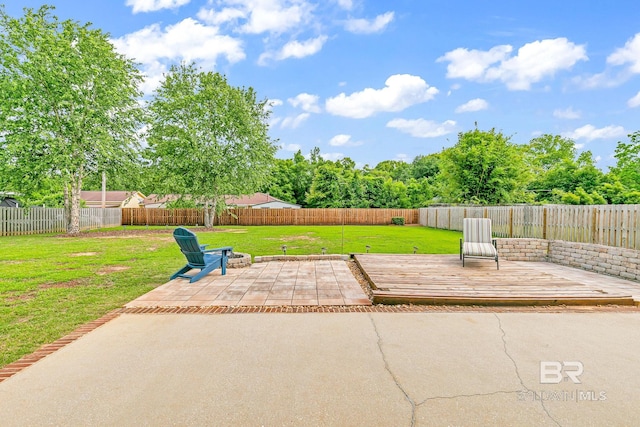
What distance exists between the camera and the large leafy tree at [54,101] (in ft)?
44.4

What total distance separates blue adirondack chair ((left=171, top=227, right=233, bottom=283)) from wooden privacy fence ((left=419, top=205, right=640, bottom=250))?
24.6 ft

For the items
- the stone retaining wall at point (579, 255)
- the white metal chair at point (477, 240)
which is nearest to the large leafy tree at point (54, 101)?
the white metal chair at point (477, 240)

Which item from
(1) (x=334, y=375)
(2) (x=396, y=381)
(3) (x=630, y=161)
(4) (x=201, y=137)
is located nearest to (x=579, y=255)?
(2) (x=396, y=381)

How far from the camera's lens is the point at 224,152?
21.5m

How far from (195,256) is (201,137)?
16971 millimetres

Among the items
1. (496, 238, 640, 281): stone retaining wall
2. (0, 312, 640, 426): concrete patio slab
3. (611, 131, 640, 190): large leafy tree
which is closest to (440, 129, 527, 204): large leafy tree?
(611, 131, 640, 190): large leafy tree

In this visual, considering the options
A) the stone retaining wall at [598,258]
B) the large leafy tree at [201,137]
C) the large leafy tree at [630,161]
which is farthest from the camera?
the large leafy tree at [630,161]

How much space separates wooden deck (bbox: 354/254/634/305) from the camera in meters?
4.26

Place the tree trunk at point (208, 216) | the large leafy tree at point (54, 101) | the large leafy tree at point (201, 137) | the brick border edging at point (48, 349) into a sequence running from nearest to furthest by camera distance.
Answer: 1. the brick border edging at point (48, 349)
2. the large leafy tree at point (54, 101)
3. the large leafy tree at point (201, 137)
4. the tree trunk at point (208, 216)

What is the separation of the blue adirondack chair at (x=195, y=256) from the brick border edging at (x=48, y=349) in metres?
1.68
